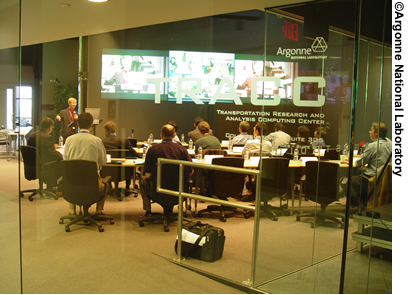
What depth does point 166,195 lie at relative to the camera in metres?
4.81

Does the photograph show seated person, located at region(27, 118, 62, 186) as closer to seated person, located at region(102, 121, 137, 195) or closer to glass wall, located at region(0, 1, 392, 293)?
glass wall, located at region(0, 1, 392, 293)

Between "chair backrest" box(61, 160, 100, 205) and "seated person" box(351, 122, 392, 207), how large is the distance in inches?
119

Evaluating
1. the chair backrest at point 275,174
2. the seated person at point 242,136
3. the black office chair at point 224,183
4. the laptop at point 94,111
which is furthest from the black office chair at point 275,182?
the seated person at point 242,136

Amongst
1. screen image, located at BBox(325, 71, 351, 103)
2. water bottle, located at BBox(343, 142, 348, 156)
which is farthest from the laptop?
water bottle, located at BBox(343, 142, 348, 156)

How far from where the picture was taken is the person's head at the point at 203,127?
237 inches

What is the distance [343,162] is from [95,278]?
2.53 m

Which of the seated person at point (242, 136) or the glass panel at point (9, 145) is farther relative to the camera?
the seated person at point (242, 136)

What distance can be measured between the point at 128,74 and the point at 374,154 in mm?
2963

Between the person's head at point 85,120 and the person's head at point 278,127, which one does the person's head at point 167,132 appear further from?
the person's head at point 278,127

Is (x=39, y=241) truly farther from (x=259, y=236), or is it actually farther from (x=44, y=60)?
(x=259, y=236)

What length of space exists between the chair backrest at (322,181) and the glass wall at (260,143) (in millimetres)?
11

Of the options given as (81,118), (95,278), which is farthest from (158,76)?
(95,278)

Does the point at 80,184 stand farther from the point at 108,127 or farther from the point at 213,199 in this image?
the point at 213,199

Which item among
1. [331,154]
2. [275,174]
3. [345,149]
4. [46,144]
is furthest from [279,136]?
[46,144]
